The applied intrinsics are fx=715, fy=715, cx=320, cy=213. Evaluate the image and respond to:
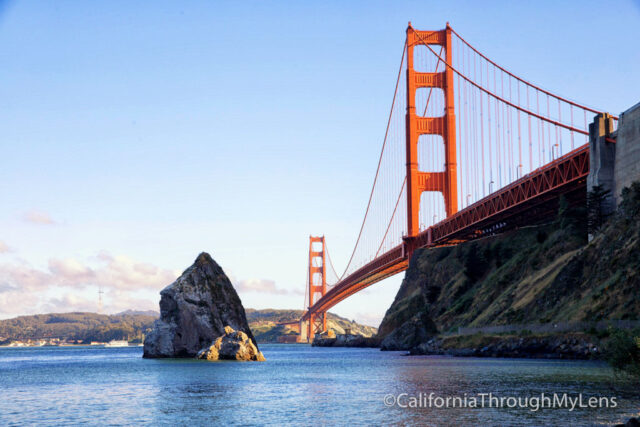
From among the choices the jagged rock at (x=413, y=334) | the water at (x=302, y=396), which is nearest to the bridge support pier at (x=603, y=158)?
the water at (x=302, y=396)

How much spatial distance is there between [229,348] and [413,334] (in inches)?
1360

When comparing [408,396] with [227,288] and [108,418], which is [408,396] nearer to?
[108,418]

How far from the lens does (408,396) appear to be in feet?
97.9

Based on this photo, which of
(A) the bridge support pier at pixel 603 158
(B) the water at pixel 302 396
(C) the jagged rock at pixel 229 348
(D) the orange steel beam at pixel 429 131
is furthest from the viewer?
(D) the orange steel beam at pixel 429 131

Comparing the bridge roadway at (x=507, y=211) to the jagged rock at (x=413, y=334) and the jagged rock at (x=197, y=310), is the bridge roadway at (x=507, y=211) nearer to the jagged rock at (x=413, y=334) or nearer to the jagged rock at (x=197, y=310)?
the jagged rock at (x=413, y=334)

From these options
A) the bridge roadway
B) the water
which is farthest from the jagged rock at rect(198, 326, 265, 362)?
the bridge roadway

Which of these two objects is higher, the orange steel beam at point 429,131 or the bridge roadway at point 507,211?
the orange steel beam at point 429,131

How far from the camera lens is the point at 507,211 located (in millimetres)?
81188

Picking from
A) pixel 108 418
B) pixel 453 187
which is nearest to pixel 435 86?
pixel 453 187

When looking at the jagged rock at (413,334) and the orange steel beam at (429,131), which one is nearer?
the jagged rock at (413,334)

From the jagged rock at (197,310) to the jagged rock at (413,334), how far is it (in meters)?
27.5

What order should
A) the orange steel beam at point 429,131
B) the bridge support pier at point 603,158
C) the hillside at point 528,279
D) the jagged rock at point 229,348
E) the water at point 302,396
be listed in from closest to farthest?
the water at point 302,396 < the hillside at point 528,279 < the jagged rock at point 229,348 < the bridge support pier at point 603,158 < the orange steel beam at point 429,131

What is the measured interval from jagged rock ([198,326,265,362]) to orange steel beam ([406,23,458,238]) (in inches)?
1960

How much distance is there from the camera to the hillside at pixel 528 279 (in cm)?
5603
